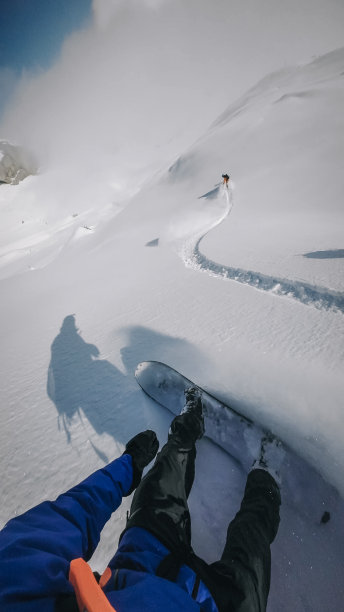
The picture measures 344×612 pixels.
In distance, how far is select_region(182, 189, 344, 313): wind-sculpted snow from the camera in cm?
375

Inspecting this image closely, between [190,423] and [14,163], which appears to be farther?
[14,163]

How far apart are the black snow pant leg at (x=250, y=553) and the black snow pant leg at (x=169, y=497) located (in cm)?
23

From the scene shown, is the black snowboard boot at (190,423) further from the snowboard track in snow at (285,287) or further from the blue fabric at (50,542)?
the snowboard track in snow at (285,287)

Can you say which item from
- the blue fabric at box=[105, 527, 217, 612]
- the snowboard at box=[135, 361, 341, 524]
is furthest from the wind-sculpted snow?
the blue fabric at box=[105, 527, 217, 612]

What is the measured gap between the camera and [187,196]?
42.8 ft

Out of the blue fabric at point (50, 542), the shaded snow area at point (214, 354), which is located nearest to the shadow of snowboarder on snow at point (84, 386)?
the shaded snow area at point (214, 354)

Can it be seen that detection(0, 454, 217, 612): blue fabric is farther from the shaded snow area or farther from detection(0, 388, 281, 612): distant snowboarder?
the shaded snow area

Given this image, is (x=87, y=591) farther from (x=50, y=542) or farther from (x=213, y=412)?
(x=213, y=412)

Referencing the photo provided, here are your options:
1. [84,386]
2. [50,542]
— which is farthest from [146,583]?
[84,386]

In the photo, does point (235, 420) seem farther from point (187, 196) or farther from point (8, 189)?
point (8, 189)

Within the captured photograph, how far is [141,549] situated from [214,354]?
Answer: 84.5 inches

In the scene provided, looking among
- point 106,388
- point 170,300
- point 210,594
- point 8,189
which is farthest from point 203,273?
point 8,189

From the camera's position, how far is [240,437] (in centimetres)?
212

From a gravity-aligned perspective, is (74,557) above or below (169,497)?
above
